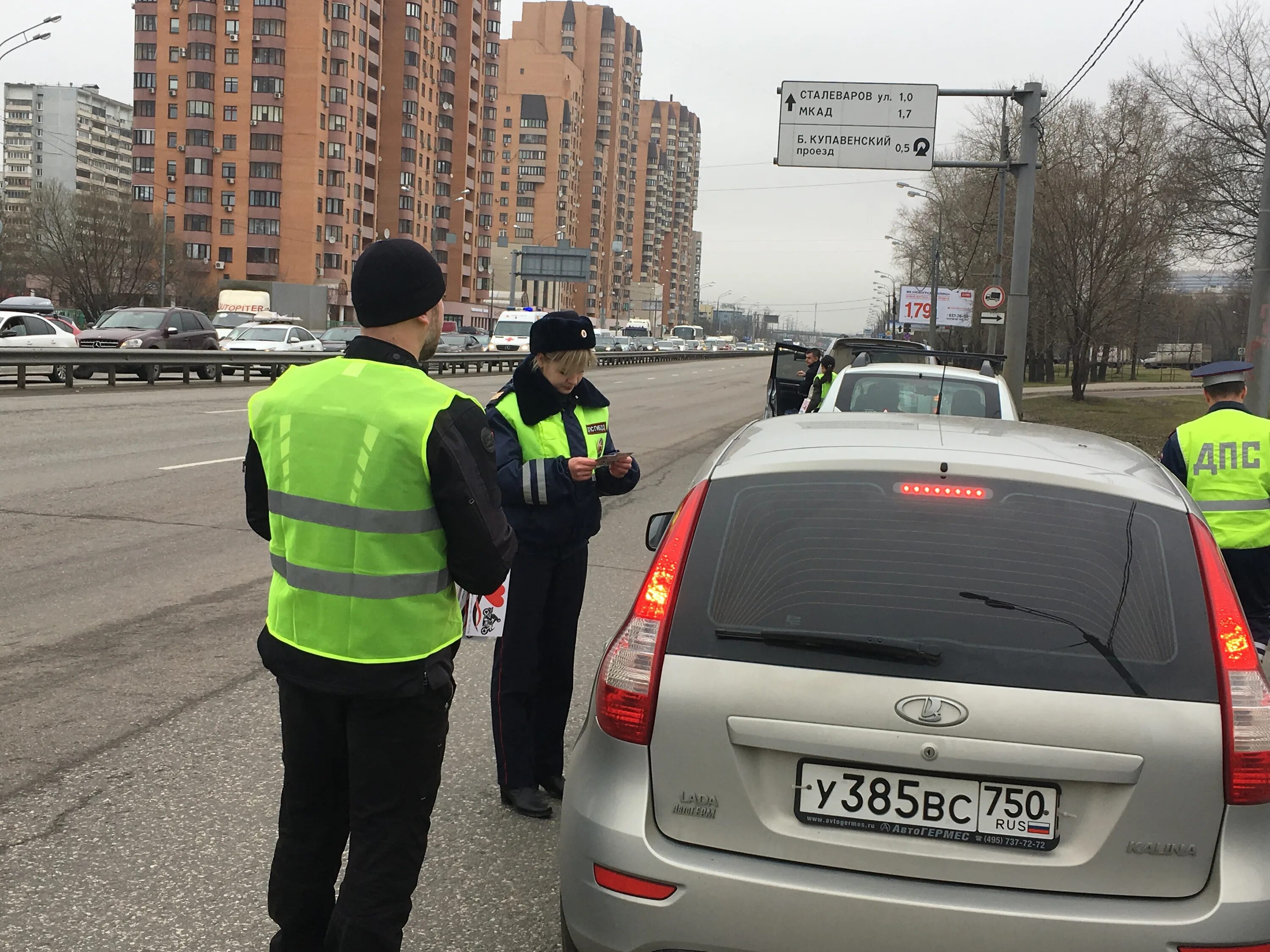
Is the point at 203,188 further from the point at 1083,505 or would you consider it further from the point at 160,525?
the point at 1083,505

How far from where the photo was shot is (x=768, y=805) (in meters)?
2.75

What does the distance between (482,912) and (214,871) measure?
34.6 inches

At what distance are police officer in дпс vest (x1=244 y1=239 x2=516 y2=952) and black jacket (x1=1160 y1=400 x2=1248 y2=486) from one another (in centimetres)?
433

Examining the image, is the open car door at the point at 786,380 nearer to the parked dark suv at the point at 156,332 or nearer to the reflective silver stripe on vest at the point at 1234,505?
the parked dark suv at the point at 156,332

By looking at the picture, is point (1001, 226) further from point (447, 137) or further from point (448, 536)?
point (447, 137)

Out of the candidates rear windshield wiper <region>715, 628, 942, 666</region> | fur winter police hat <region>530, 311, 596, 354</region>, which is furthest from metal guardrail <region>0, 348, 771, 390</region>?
rear windshield wiper <region>715, 628, 942, 666</region>

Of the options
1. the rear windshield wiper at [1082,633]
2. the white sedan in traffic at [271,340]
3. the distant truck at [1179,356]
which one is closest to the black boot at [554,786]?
the rear windshield wiper at [1082,633]

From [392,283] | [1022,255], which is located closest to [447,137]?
[1022,255]

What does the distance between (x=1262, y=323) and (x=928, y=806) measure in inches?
543

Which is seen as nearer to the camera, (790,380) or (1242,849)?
(1242,849)

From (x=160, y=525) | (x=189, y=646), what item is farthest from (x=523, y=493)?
(x=160, y=525)

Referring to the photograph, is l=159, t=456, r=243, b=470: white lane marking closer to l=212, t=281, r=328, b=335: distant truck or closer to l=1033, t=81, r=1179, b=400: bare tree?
l=212, t=281, r=328, b=335: distant truck

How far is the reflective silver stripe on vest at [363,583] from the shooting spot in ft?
9.11

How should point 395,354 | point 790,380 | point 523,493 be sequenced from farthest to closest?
point 790,380 < point 523,493 < point 395,354
